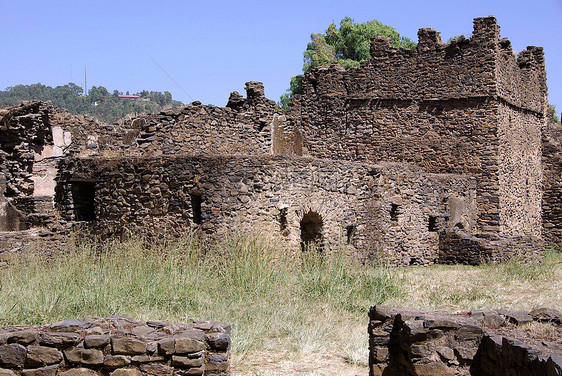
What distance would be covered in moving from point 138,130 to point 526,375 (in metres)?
12.6

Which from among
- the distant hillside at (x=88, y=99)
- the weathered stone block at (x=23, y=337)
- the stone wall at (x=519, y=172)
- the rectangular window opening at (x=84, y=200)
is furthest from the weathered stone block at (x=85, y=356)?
the distant hillside at (x=88, y=99)

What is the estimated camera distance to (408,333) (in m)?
7.18

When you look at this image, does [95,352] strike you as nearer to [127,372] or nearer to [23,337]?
[127,372]

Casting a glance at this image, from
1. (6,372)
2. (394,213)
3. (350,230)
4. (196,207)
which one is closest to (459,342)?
(6,372)

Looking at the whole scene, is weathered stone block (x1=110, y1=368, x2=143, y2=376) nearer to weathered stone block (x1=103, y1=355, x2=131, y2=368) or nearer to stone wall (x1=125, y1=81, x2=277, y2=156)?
weathered stone block (x1=103, y1=355, x2=131, y2=368)

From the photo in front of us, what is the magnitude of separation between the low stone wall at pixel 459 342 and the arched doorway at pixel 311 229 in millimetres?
6215

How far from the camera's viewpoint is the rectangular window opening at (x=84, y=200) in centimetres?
1470

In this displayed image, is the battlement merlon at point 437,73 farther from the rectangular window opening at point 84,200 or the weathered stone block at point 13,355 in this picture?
the weathered stone block at point 13,355

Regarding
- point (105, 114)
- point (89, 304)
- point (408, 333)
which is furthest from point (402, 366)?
point (105, 114)

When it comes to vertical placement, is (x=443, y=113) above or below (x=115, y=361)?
above

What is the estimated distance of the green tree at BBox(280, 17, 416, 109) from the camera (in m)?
40.9

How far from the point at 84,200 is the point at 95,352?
8608 millimetres

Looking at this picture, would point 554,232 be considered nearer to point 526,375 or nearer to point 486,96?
point 486,96

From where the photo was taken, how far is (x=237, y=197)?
1274 centimetres
